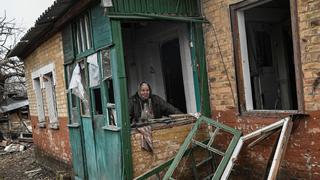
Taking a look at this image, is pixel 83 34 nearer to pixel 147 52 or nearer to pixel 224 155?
pixel 147 52

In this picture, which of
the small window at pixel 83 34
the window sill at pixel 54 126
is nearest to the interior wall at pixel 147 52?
the small window at pixel 83 34

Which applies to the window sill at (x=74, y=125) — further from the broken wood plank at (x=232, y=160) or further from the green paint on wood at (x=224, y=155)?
the broken wood plank at (x=232, y=160)

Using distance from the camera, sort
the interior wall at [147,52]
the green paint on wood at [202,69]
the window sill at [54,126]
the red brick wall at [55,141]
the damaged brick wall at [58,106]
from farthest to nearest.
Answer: the window sill at [54,126] → the red brick wall at [55,141] → the damaged brick wall at [58,106] → the interior wall at [147,52] → the green paint on wood at [202,69]

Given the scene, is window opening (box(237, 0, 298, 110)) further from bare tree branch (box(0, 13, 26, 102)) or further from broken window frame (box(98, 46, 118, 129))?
bare tree branch (box(0, 13, 26, 102))

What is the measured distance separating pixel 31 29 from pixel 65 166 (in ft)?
10.6

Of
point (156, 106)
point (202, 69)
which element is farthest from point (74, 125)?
point (202, 69)

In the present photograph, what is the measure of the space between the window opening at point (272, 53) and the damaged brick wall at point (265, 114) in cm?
133

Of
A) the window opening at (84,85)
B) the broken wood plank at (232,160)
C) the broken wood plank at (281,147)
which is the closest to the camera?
the broken wood plank at (281,147)

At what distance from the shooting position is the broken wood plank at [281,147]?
13.7 feet

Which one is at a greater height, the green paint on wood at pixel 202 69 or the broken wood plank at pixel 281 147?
the green paint on wood at pixel 202 69

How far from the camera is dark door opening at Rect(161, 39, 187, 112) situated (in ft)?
28.0

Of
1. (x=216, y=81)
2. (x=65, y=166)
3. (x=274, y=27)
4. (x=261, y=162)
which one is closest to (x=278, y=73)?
(x=274, y=27)

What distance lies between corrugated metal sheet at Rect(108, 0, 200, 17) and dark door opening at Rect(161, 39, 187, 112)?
2301 mm

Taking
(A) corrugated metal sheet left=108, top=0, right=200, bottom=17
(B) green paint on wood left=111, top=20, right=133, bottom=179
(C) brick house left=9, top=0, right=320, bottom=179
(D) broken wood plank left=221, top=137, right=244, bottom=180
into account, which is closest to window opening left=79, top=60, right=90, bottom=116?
(C) brick house left=9, top=0, right=320, bottom=179
